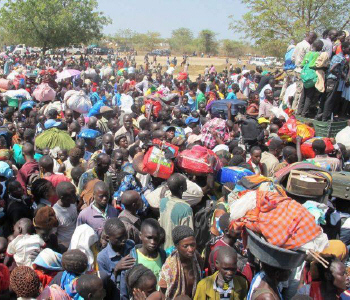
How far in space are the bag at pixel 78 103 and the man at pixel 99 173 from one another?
362 cm

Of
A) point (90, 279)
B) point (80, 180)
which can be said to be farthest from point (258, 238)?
point (80, 180)

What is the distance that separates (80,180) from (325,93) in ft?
17.2

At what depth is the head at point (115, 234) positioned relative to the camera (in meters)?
3.42

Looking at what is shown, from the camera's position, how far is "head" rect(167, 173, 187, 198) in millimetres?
4094

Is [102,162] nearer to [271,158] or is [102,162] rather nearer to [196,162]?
[196,162]

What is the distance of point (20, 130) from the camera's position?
6895mm

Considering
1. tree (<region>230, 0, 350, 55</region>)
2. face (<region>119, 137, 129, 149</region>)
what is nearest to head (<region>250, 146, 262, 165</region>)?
face (<region>119, 137, 129, 149</region>)

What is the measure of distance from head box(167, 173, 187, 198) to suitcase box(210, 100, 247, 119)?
3.94 meters

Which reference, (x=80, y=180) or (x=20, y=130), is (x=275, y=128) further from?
(x=20, y=130)

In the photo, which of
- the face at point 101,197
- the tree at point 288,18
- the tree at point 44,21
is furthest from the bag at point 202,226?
the tree at point 44,21

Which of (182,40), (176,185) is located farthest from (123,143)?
(182,40)

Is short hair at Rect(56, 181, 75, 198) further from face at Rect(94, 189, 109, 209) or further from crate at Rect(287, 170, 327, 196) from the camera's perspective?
crate at Rect(287, 170, 327, 196)

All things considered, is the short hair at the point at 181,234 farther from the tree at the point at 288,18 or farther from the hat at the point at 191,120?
the tree at the point at 288,18

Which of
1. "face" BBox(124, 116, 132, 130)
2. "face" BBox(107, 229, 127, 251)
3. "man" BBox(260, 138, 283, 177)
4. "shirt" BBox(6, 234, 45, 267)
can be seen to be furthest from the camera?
"face" BBox(124, 116, 132, 130)
